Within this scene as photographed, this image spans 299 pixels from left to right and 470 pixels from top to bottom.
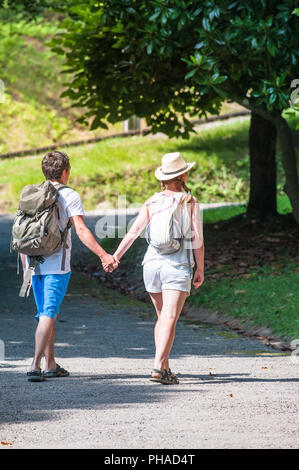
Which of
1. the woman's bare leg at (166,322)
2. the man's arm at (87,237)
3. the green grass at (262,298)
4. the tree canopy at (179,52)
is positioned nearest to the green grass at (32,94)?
the tree canopy at (179,52)

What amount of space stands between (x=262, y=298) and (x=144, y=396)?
6.68 m

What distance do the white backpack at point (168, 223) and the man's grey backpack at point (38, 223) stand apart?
757 millimetres

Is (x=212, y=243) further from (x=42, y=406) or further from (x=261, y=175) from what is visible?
(x=42, y=406)

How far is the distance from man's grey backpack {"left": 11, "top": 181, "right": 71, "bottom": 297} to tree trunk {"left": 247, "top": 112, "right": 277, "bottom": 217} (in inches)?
459

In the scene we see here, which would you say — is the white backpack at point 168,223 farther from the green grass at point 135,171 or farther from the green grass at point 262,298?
the green grass at point 135,171

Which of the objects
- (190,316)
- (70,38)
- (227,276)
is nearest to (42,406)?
(190,316)

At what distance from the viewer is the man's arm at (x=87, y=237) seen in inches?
255

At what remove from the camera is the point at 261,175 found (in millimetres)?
17766

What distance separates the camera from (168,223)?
6.44 meters

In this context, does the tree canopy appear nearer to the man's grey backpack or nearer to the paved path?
the paved path

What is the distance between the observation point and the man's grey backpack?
6.36 m

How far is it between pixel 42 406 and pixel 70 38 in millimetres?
10744

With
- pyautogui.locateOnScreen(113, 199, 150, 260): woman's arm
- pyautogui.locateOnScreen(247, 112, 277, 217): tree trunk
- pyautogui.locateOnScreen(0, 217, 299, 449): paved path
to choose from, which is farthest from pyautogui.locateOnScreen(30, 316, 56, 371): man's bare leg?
pyautogui.locateOnScreen(247, 112, 277, 217): tree trunk
